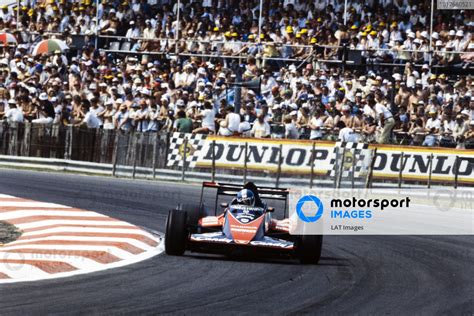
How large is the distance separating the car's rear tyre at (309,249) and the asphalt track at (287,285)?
12cm

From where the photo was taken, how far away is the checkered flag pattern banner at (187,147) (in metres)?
22.8

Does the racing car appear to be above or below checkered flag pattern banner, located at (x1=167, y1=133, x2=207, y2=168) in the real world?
below

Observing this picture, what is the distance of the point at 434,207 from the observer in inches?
786

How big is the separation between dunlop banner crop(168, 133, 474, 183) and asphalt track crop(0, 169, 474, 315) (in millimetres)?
5418

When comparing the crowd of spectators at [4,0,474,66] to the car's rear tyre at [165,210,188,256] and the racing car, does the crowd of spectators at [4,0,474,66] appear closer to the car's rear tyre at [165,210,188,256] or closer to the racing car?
the racing car

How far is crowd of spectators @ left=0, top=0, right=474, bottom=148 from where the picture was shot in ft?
72.4

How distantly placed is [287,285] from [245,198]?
2.23 metres

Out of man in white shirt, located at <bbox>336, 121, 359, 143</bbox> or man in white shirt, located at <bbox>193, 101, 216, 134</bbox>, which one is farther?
man in white shirt, located at <bbox>193, 101, 216, 134</bbox>

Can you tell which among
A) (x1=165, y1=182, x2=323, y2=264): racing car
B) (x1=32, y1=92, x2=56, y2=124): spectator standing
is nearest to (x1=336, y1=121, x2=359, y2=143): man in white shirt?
(x1=32, y1=92, x2=56, y2=124): spectator standing

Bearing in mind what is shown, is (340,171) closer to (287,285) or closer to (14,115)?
(14,115)

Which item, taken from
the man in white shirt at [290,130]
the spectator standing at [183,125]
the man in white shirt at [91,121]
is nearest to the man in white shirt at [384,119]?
the man in white shirt at [290,130]

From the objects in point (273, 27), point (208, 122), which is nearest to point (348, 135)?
point (208, 122)

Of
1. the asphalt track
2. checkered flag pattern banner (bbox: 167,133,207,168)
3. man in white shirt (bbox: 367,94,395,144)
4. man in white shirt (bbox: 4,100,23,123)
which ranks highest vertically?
man in white shirt (bbox: 367,94,395,144)

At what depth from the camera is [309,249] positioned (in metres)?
12.0
